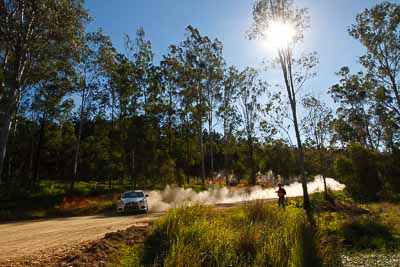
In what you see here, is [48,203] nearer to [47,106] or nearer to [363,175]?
[47,106]

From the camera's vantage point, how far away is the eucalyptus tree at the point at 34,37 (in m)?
14.4

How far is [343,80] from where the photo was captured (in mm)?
45594

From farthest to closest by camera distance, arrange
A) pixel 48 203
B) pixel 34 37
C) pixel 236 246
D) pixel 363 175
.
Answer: pixel 363 175 < pixel 48 203 < pixel 34 37 < pixel 236 246

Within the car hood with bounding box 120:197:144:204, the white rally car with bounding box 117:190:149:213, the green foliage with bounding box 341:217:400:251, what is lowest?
the green foliage with bounding box 341:217:400:251

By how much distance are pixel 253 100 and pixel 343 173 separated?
55.2 feet

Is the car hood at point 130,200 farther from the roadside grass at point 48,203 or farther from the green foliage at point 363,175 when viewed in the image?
the green foliage at point 363,175

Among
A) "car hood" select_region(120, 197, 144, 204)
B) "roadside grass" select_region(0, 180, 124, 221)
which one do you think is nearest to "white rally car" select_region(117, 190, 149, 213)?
"car hood" select_region(120, 197, 144, 204)

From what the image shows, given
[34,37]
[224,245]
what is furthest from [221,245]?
[34,37]

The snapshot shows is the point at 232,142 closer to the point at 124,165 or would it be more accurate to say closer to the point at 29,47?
the point at 124,165

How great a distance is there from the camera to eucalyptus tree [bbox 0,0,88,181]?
1442 cm

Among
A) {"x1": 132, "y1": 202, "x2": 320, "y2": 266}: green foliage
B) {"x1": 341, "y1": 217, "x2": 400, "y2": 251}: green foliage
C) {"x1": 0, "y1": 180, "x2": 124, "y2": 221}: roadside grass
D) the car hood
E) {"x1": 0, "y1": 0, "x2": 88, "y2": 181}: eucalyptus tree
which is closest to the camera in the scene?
{"x1": 132, "y1": 202, "x2": 320, "y2": 266}: green foliage

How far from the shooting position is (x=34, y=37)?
14.9 m

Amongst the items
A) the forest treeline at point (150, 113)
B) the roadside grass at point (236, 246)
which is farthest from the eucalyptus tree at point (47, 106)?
the roadside grass at point (236, 246)

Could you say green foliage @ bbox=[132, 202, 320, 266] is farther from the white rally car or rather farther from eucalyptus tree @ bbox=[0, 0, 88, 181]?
the white rally car
